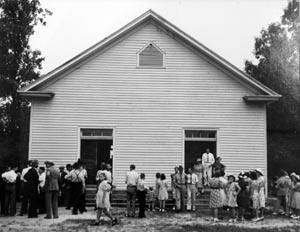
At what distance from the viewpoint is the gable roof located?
21047mm

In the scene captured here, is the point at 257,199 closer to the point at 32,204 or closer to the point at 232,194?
the point at 232,194

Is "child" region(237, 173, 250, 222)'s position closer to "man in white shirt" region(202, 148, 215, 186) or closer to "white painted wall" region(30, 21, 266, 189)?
"man in white shirt" region(202, 148, 215, 186)

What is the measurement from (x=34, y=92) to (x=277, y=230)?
11854 mm

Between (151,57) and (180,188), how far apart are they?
6572 mm

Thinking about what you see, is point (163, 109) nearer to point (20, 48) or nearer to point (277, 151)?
point (277, 151)

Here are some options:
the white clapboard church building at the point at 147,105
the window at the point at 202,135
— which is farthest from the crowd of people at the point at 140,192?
the window at the point at 202,135

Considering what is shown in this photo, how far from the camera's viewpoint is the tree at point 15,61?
3638cm

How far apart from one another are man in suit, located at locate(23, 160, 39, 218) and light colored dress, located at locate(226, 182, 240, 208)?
6161mm

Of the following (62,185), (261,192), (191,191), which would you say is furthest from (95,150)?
(261,192)

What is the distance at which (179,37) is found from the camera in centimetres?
2166

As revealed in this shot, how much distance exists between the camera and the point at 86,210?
1773cm

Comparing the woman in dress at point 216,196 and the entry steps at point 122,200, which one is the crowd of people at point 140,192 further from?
the entry steps at point 122,200

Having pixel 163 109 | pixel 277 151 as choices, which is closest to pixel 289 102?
pixel 277 151

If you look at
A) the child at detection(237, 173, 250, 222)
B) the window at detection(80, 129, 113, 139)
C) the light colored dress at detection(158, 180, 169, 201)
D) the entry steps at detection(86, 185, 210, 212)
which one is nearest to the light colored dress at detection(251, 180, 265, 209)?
the child at detection(237, 173, 250, 222)
